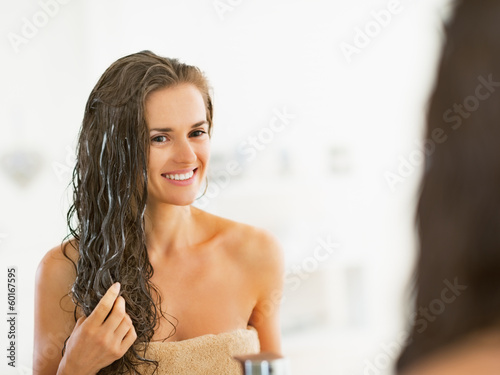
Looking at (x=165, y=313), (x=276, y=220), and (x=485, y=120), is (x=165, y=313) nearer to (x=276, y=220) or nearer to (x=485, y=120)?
(x=485, y=120)

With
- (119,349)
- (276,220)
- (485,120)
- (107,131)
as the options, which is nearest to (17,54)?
(107,131)

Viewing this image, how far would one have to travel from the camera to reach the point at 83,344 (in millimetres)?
903

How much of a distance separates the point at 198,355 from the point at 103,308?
0.14m

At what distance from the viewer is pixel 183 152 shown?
3.13 ft

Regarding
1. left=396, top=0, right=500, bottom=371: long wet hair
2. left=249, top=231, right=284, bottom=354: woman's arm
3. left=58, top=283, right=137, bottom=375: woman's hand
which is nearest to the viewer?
left=396, top=0, right=500, bottom=371: long wet hair

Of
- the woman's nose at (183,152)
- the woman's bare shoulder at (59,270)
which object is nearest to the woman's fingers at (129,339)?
the woman's bare shoulder at (59,270)

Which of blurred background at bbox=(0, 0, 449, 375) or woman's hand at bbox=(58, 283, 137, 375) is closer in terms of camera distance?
woman's hand at bbox=(58, 283, 137, 375)

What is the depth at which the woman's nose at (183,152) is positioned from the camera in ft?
3.13

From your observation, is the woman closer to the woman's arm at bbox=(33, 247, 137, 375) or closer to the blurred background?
the woman's arm at bbox=(33, 247, 137, 375)

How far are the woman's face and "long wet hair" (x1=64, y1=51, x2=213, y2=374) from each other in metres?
0.01

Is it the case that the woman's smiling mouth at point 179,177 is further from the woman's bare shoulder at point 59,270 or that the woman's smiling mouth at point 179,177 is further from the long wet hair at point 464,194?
the long wet hair at point 464,194

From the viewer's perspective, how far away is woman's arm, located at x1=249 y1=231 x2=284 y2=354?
1026 mm

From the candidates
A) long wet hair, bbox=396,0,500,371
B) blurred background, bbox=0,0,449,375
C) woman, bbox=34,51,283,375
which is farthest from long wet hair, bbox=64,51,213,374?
long wet hair, bbox=396,0,500,371

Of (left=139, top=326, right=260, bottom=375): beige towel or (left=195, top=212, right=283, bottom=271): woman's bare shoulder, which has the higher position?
(left=195, top=212, right=283, bottom=271): woman's bare shoulder
